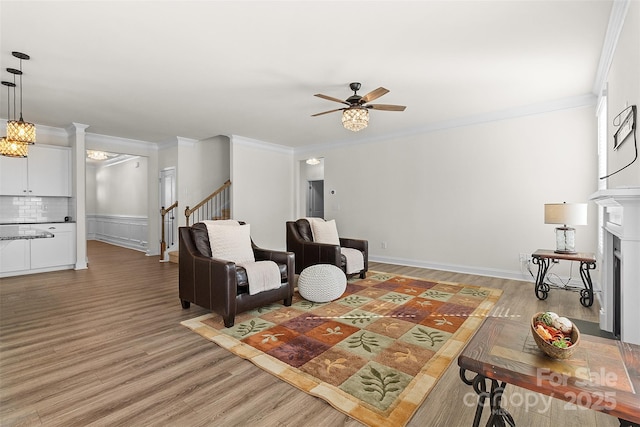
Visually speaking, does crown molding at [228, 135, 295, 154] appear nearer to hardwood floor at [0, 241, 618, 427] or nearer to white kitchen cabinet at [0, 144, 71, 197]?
white kitchen cabinet at [0, 144, 71, 197]

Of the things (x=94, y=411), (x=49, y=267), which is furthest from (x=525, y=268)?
(x=49, y=267)

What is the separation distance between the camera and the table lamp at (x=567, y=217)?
365 centimetres

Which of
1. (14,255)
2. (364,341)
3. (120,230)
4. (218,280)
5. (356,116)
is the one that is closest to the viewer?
(364,341)

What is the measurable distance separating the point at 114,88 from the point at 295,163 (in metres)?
4.54

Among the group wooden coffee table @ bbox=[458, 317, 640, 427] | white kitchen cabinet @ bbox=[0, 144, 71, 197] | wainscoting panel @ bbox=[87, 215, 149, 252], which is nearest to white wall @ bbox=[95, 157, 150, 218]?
wainscoting panel @ bbox=[87, 215, 149, 252]

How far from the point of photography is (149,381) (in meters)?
2.10

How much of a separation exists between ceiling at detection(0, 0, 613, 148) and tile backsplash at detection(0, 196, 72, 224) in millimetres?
1601

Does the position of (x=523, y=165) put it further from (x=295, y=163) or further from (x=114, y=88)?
(x=114, y=88)

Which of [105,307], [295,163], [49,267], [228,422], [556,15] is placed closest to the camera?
[228,422]

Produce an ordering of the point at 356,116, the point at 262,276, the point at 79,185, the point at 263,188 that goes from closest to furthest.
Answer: the point at 262,276 → the point at 356,116 → the point at 79,185 → the point at 263,188

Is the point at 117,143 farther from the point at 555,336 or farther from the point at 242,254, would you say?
the point at 555,336

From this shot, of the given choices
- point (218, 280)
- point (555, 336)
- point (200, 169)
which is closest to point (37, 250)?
point (200, 169)

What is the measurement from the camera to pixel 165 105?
4727 millimetres

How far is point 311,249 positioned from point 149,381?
115 inches
